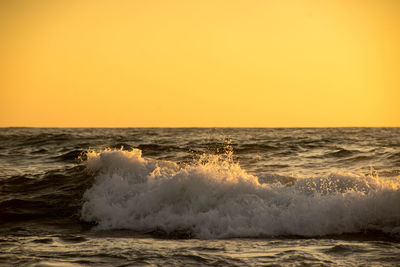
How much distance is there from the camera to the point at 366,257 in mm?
5449

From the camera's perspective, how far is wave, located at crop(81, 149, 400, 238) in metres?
7.14

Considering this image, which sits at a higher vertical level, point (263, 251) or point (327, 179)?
point (327, 179)

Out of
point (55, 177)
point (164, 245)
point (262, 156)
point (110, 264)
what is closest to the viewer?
point (110, 264)

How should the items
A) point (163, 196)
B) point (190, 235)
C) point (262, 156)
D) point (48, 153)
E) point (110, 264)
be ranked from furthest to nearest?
point (48, 153) → point (262, 156) → point (163, 196) → point (190, 235) → point (110, 264)

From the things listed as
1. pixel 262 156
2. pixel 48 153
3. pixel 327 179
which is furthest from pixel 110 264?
pixel 48 153

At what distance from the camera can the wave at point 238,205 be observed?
23.4 feet

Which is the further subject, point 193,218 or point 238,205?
point 238,205

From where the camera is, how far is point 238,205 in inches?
311

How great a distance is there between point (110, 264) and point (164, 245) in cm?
121

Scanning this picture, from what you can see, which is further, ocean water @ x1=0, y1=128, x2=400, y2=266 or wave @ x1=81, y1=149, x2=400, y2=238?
wave @ x1=81, y1=149, x2=400, y2=238

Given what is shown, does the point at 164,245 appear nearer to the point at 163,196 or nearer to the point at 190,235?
the point at 190,235

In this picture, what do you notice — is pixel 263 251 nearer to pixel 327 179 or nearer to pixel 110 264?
pixel 110 264

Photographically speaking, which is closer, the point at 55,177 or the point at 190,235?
the point at 190,235

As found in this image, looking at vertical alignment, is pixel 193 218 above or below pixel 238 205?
below
